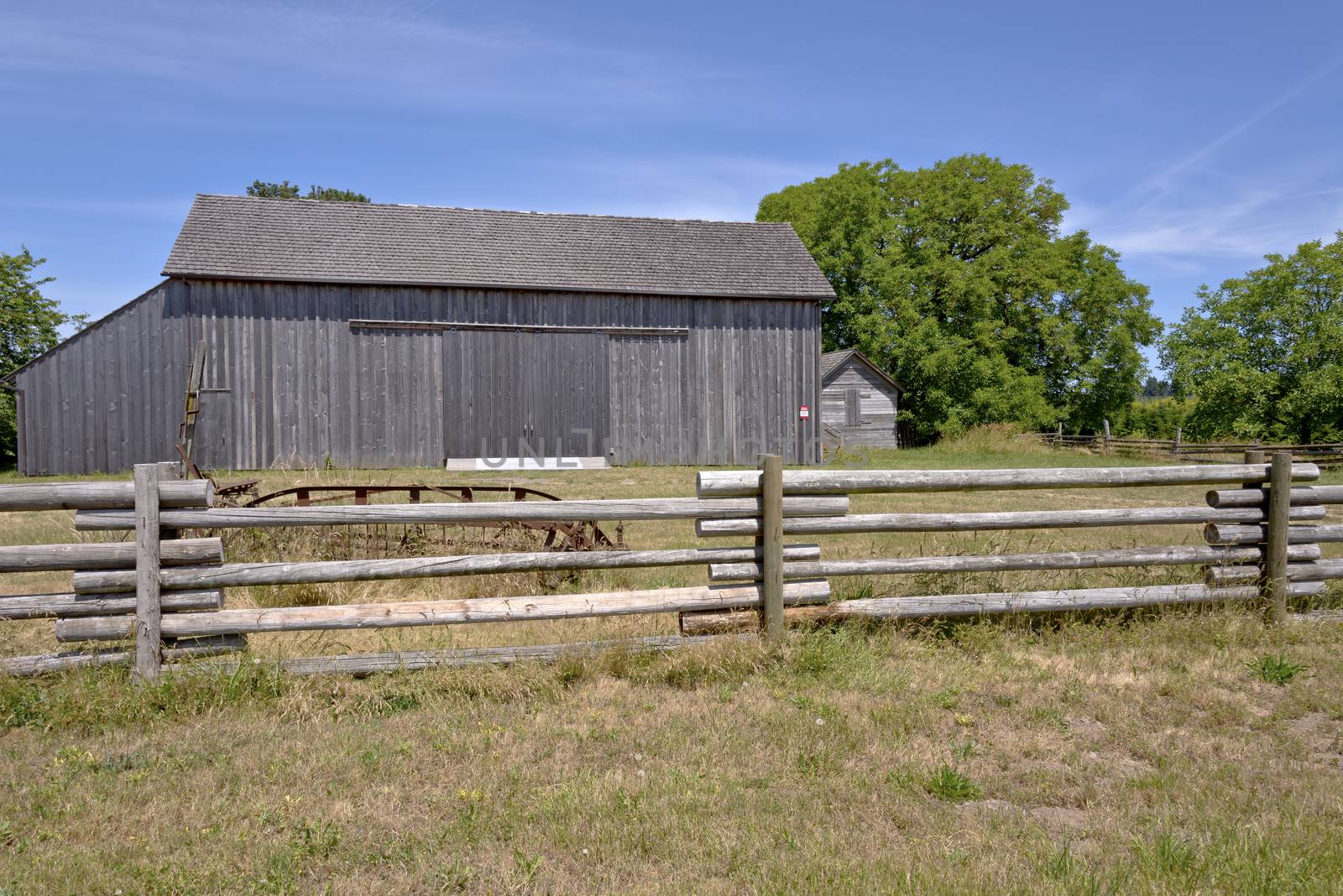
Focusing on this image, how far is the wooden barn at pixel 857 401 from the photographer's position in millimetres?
37219

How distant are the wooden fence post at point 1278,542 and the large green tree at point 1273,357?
38.2 meters

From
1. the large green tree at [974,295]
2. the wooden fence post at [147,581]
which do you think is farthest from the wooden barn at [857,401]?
the wooden fence post at [147,581]

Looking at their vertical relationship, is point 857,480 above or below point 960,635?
above

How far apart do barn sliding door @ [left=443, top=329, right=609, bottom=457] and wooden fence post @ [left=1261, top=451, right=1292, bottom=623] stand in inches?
753

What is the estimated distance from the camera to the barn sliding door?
24.1 m

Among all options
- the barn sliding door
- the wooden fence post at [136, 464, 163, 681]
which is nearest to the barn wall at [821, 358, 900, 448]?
the barn sliding door

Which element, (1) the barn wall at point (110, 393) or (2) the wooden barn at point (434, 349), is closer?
(1) the barn wall at point (110, 393)

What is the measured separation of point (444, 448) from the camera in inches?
947

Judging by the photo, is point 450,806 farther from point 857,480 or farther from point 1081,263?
point 1081,263

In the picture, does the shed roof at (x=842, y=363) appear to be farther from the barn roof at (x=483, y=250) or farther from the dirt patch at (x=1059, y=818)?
the dirt patch at (x=1059, y=818)

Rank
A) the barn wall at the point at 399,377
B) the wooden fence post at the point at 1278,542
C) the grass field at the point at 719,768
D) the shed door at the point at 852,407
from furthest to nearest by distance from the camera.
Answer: the shed door at the point at 852,407 → the barn wall at the point at 399,377 → the wooden fence post at the point at 1278,542 → the grass field at the point at 719,768

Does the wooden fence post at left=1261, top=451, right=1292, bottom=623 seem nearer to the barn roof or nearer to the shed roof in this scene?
the barn roof

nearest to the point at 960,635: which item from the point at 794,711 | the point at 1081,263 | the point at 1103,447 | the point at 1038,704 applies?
the point at 1038,704

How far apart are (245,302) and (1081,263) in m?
38.3
